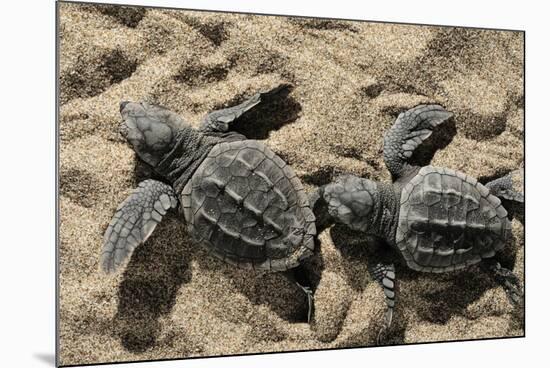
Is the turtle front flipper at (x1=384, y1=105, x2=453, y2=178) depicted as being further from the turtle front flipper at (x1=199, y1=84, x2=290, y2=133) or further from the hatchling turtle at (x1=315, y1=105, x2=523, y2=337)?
the turtle front flipper at (x1=199, y1=84, x2=290, y2=133)

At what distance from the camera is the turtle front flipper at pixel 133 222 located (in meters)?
2.29

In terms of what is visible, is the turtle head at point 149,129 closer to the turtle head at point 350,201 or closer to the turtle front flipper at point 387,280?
the turtle head at point 350,201

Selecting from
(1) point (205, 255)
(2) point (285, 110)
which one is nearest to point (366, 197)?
(2) point (285, 110)

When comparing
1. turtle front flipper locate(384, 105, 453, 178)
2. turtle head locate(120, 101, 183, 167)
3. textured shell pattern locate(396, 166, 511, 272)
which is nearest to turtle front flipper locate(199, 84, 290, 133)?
turtle head locate(120, 101, 183, 167)

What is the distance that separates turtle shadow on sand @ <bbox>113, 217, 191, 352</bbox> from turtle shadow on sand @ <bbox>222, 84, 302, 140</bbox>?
1.55ft

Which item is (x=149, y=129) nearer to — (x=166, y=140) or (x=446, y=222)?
(x=166, y=140)

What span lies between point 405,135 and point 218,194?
2.75 ft

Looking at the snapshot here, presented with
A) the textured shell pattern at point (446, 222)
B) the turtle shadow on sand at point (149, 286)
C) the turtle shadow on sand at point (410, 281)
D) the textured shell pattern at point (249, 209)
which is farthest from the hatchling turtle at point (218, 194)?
the textured shell pattern at point (446, 222)

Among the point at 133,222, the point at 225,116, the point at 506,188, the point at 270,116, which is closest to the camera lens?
the point at 133,222

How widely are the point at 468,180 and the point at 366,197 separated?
501 mm

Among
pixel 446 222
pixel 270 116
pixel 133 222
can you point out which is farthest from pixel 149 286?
pixel 446 222

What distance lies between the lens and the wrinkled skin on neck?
2.37 meters

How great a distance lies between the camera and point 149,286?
7.90 feet

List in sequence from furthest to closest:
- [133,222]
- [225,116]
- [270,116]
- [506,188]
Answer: [506,188], [270,116], [225,116], [133,222]
